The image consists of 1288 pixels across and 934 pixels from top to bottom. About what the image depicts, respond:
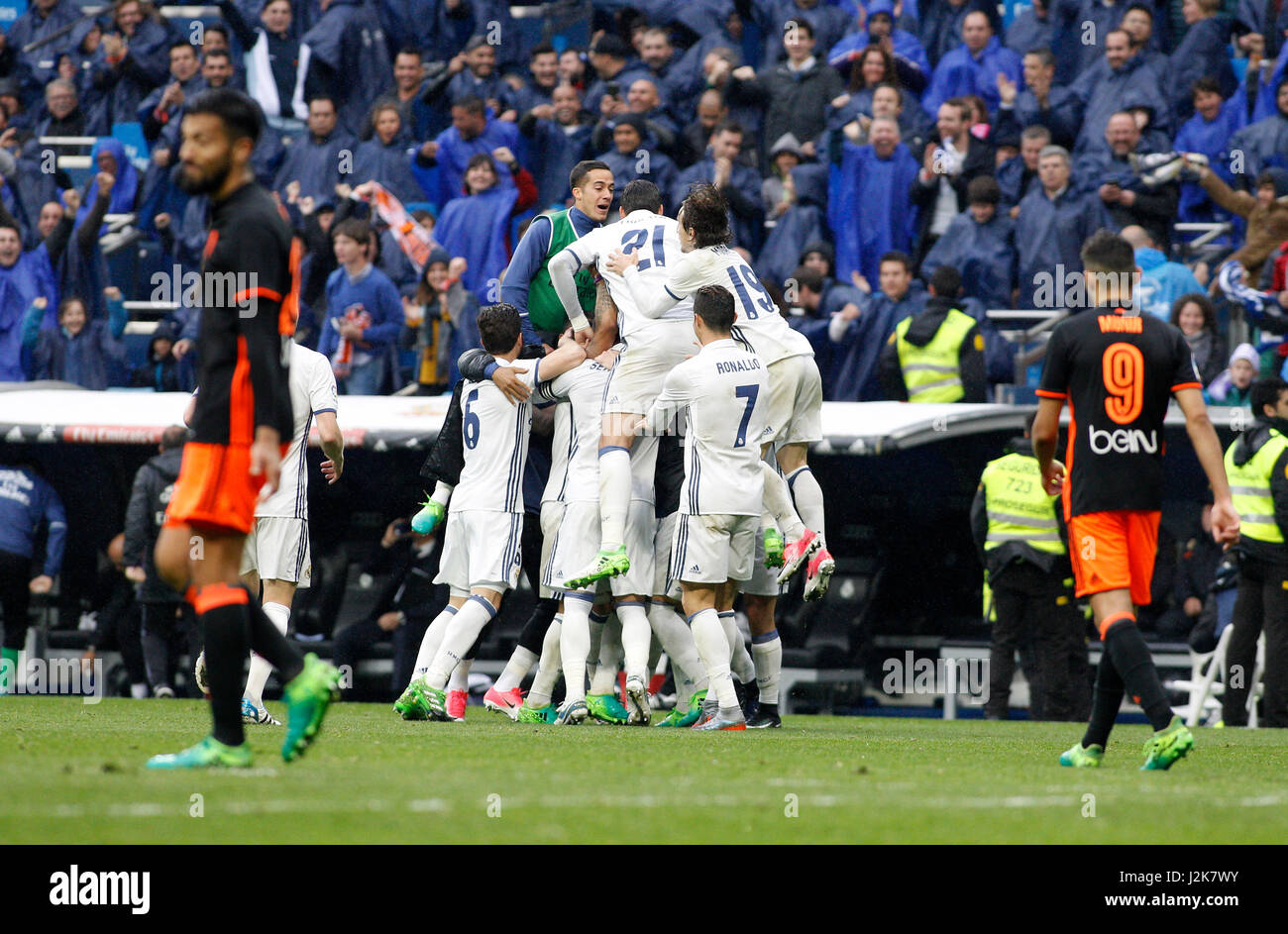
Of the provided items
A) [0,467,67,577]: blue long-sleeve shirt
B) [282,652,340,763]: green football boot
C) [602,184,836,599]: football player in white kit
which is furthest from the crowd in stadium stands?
[282,652,340,763]: green football boot

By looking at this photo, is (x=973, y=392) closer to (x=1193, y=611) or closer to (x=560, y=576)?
(x=1193, y=611)

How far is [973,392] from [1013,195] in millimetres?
2403

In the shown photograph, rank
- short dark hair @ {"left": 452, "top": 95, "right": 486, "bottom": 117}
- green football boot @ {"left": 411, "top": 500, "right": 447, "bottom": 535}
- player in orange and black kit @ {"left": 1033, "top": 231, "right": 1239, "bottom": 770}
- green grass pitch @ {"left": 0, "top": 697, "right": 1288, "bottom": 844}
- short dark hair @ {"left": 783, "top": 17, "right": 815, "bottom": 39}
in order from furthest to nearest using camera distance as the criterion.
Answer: short dark hair @ {"left": 783, "top": 17, "right": 815, "bottom": 39}, short dark hair @ {"left": 452, "top": 95, "right": 486, "bottom": 117}, green football boot @ {"left": 411, "top": 500, "right": 447, "bottom": 535}, player in orange and black kit @ {"left": 1033, "top": 231, "right": 1239, "bottom": 770}, green grass pitch @ {"left": 0, "top": 697, "right": 1288, "bottom": 844}

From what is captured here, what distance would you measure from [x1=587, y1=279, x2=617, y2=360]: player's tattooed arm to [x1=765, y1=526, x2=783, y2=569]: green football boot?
4.76ft

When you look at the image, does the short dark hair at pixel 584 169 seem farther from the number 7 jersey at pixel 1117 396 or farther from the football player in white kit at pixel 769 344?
the number 7 jersey at pixel 1117 396

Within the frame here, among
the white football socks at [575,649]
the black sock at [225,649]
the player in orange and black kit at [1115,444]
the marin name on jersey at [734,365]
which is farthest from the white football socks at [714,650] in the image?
the black sock at [225,649]

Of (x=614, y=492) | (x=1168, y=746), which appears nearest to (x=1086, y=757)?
(x=1168, y=746)

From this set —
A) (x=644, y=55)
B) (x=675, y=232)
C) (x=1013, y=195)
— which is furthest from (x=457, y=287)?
(x=675, y=232)

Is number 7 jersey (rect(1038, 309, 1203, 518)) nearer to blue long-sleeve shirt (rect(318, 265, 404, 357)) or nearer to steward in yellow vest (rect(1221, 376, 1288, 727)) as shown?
steward in yellow vest (rect(1221, 376, 1288, 727))

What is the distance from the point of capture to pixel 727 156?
15.9 m

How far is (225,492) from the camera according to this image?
5.95m

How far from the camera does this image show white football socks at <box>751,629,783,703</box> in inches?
393

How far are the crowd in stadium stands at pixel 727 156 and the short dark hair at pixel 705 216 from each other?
4865 mm

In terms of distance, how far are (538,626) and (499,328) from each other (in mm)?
1909
